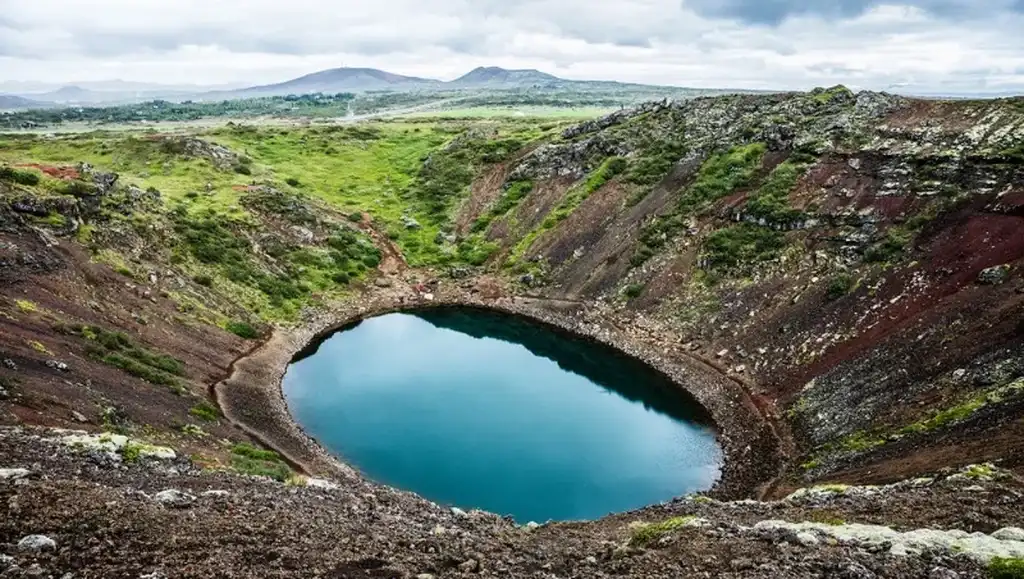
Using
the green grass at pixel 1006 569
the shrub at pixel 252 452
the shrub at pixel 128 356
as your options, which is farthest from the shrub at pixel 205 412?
the green grass at pixel 1006 569

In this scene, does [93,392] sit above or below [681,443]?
above

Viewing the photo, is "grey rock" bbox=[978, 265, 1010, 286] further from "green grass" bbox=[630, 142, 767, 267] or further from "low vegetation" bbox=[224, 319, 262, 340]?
"low vegetation" bbox=[224, 319, 262, 340]

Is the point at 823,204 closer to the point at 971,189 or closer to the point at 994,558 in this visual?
the point at 971,189

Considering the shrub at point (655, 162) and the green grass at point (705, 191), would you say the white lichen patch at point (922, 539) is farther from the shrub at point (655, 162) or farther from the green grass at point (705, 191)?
the shrub at point (655, 162)

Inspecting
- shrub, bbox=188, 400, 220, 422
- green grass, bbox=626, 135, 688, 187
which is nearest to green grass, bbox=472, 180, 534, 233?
green grass, bbox=626, 135, 688, 187

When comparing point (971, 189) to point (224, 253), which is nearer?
point (971, 189)

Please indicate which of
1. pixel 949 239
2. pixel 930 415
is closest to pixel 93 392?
pixel 930 415

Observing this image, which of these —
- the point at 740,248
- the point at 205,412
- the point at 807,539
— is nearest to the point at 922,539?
the point at 807,539
